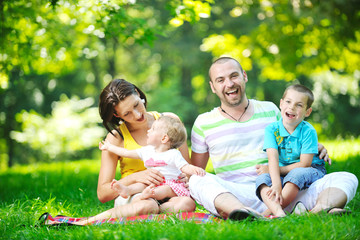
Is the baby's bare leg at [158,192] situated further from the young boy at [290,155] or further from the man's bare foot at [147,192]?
the young boy at [290,155]

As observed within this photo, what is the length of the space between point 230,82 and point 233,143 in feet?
2.03

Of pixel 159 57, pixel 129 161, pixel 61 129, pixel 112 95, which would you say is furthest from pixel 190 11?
pixel 159 57

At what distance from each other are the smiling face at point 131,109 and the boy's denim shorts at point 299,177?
4.42 ft

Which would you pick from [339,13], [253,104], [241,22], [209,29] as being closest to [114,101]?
[253,104]

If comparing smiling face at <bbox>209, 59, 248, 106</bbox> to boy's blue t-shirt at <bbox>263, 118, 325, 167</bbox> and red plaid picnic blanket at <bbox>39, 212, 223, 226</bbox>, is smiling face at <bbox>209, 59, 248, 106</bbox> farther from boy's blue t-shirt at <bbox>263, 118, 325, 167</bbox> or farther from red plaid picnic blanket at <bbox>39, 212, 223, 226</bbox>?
red plaid picnic blanket at <bbox>39, 212, 223, 226</bbox>

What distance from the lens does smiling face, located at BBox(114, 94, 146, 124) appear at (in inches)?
151

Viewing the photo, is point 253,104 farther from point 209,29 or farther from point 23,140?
point 209,29

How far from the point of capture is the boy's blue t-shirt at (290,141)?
3.37 m

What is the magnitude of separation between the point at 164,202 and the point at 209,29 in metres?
16.1

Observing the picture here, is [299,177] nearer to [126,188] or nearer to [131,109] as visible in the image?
[126,188]

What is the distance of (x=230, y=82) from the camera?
3.85 m

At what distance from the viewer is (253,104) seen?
A: 4039 millimetres

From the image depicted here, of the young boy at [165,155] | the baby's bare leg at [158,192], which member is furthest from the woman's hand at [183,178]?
the baby's bare leg at [158,192]

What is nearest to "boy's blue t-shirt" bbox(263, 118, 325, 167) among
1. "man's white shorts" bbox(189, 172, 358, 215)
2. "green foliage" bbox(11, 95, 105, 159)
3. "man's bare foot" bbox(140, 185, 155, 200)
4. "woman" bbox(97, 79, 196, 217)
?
"man's white shorts" bbox(189, 172, 358, 215)
